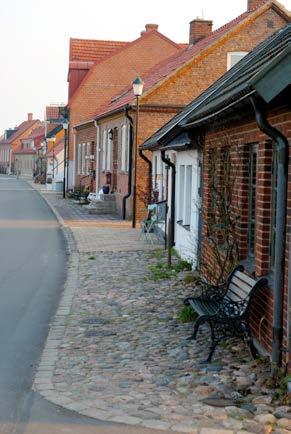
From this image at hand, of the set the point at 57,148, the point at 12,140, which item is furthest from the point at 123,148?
the point at 12,140

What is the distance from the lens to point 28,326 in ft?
32.2

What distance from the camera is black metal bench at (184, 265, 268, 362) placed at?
306 inches

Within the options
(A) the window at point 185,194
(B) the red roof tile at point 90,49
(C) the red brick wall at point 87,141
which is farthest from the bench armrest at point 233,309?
(B) the red roof tile at point 90,49

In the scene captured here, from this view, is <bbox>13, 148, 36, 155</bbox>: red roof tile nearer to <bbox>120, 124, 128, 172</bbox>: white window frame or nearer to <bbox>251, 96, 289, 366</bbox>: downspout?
<bbox>120, 124, 128, 172</bbox>: white window frame

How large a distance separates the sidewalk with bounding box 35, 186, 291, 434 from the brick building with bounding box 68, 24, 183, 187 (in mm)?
29586

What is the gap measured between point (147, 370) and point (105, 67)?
36397 millimetres

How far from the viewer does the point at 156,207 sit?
66.6 feet

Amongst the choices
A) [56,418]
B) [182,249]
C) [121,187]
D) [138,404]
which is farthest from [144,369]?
[121,187]

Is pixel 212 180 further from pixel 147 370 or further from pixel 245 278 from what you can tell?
pixel 147 370

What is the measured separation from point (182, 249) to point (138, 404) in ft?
33.2

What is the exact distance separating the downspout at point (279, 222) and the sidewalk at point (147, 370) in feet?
1.51

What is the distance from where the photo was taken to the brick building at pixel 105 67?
1651 inches

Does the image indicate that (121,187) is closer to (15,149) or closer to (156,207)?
(156,207)

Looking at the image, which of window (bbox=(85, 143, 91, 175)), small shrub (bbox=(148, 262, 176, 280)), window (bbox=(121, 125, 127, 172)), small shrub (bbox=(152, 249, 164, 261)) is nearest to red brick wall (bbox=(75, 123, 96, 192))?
window (bbox=(85, 143, 91, 175))
